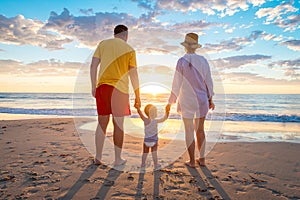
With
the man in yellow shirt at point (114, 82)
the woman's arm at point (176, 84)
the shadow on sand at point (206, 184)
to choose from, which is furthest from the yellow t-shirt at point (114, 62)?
the shadow on sand at point (206, 184)

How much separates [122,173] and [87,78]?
1920mm

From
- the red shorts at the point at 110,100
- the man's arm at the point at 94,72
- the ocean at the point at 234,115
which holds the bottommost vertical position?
the ocean at the point at 234,115

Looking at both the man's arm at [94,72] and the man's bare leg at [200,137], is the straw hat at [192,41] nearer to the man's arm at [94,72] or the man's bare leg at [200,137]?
the man's bare leg at [200,137]

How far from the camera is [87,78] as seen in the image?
416cm

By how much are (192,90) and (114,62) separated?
118 cm

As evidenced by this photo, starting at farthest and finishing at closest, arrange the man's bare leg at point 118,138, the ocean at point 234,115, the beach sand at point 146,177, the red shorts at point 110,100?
the ocean at point 234,115 → the man's bare leg at point 118,138 → the red shorts at point 110,100 → the beach sand at point 146,177

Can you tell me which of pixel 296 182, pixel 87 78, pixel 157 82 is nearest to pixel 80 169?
pixel 87 78

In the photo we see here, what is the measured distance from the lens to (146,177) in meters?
2.92

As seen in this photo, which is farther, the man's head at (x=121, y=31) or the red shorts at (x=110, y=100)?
the man's head at (x=121, y=31)

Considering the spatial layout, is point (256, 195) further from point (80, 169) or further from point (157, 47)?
point (157, 47)

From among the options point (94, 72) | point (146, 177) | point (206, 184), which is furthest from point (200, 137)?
point (94, 72)

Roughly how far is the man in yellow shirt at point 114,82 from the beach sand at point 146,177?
0.54 meters

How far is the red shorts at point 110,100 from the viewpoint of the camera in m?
3.20

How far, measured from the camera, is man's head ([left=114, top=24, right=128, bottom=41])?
340 centimetres
